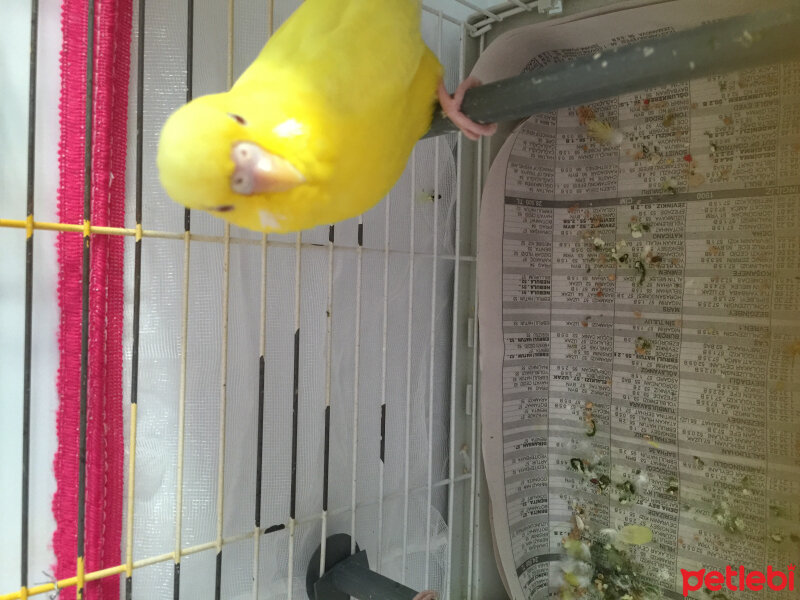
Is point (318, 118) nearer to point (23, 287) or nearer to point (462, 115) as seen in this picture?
point (462, 115)

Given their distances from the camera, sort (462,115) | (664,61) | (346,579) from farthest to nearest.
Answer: (346,579)
(462,115)
(664,61)

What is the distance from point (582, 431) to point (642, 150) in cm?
41

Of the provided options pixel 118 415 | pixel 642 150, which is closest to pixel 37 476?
pixel 118 415

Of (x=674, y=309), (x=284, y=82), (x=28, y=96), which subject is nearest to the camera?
(x=284, y=82)

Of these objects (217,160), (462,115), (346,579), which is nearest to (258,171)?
(217,160)

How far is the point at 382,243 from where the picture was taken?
767 mm

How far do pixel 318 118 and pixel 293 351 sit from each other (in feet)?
1.26

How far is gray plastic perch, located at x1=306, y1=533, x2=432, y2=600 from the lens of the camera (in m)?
0.61

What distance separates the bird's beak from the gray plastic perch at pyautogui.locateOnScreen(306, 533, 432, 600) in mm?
480

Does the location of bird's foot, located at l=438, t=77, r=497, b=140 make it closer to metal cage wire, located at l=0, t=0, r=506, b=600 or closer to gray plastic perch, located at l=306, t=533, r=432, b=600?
metal cage wire, located at l=0, t=0, r=506, b=600

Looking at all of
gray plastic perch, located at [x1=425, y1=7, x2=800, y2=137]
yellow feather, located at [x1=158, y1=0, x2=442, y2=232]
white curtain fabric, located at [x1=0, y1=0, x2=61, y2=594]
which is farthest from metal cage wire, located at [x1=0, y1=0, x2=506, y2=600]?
gray plastic perch, located at [x1=425, y1=7, x2=800, y2=137]

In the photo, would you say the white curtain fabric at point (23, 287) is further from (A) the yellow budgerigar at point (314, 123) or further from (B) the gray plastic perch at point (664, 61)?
(B) the gray plastic perch at point (664, 61)

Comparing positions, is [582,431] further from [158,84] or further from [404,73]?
[158,84]

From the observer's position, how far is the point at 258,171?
322 mm
